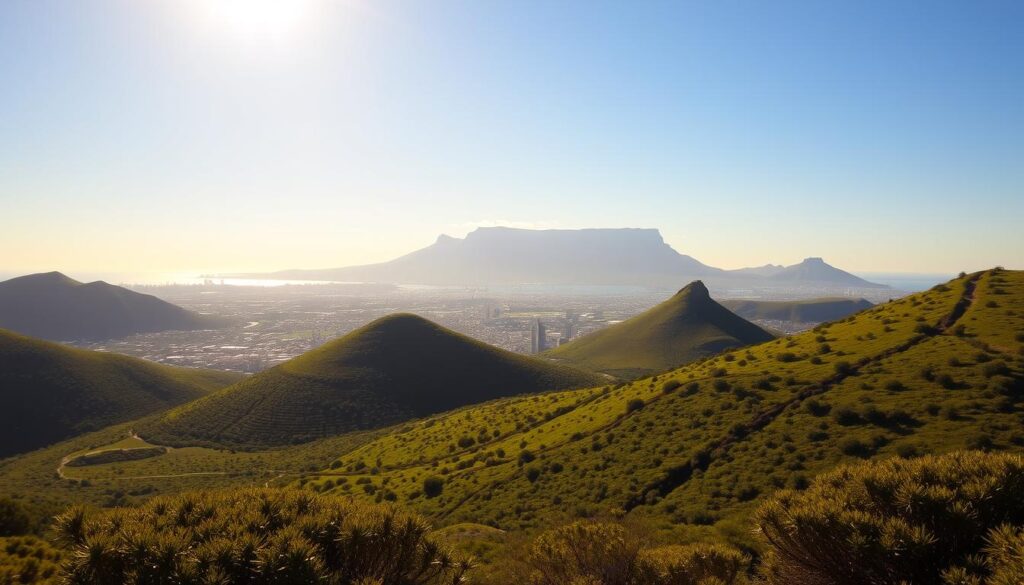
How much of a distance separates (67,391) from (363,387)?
79.5 metres

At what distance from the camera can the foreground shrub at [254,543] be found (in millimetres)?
10180

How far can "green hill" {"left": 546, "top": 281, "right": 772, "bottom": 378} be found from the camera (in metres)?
158

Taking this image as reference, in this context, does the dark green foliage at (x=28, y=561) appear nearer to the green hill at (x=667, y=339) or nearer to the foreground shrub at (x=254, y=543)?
the foreground shrub at (x=254, y=543)

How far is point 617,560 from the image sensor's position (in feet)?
54.6

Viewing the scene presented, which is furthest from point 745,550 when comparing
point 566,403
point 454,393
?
point 454,393

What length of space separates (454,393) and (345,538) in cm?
11176

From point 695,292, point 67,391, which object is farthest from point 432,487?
point 695,292

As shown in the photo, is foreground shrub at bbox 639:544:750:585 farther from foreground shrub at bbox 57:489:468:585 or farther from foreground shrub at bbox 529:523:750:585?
foreground shrub at bbox 57:489:468:585

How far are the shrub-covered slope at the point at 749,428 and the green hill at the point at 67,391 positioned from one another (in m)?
94.9

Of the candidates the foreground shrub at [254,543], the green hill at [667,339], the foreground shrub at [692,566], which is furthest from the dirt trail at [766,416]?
the green hill at [667,339]

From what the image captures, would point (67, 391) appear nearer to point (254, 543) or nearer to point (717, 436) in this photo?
point (254, 543)

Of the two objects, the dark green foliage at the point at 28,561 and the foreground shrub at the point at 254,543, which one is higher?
the foreground shrub at the point at 254,543

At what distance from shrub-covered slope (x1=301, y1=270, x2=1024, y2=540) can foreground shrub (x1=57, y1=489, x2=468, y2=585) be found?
15.9 metres

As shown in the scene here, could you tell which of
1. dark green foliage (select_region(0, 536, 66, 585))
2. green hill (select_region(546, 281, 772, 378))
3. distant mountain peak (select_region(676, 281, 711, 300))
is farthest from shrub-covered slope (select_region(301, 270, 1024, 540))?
distant mountain peak (select_region(676, 281, 711, 300))
